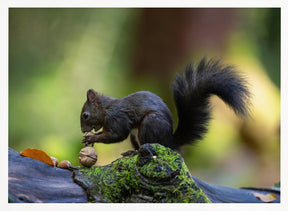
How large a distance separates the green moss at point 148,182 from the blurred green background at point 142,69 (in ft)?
3.47

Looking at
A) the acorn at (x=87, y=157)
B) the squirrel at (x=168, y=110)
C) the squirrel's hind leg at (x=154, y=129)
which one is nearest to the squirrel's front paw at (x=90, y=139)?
the squirrel at (x=168, y=110)

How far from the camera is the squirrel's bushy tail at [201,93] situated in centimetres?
201

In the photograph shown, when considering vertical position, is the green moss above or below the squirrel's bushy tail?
below

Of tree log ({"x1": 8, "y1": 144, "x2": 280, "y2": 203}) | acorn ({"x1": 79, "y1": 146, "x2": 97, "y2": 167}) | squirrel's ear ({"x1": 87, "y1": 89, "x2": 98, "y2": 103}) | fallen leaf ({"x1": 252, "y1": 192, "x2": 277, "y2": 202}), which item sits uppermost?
squirrel's ear ({"x1": 87, "y1": 89, "x2": 98, "y2": 103})

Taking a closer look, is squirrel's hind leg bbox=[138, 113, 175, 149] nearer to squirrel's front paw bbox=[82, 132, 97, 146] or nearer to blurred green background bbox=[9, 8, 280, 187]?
squirrel's front paw bbox=[82, 132, 97, 146]

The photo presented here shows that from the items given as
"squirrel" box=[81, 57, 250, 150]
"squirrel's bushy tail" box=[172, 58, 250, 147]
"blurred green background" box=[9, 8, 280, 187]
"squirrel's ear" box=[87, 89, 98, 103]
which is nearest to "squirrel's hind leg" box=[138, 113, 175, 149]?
"squirrel" box=[81, 57, 250, 150]

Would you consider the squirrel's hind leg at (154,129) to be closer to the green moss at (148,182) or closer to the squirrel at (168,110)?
the squirrel at (168,110)

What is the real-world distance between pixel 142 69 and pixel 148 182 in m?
1.98

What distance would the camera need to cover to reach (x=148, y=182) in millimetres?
1584

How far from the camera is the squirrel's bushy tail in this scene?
6.60 ft

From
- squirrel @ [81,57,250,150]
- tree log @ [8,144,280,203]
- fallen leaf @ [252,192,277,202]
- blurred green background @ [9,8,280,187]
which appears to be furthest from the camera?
blurred green background @ [9,8,280,187]

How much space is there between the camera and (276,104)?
2.90m
